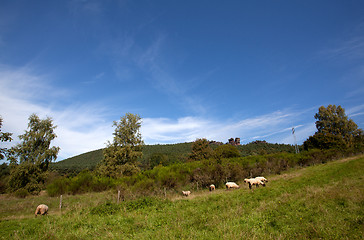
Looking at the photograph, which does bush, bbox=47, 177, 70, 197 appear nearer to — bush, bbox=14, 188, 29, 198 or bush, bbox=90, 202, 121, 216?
bush, bbox=14, 188, 29, 198

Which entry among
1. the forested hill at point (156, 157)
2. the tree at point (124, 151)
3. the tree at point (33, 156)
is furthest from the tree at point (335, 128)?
the tree at point (33, 156)

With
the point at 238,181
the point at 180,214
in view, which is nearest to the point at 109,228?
the point at 180,214

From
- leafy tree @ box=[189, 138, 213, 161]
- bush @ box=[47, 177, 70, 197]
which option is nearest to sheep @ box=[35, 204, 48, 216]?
bush @ box=[47, 177, 70, 197]

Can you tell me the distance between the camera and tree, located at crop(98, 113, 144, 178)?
31.9 m

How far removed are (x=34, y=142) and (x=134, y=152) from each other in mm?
19534

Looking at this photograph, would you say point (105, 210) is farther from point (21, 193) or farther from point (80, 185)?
point (21, 193)

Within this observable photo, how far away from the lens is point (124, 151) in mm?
32938

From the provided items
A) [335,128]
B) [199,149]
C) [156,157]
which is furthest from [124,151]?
[335,128]

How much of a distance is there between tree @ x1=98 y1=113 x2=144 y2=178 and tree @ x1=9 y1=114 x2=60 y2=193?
10860mm

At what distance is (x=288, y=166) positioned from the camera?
3522cm

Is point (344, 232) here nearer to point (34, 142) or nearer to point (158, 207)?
point (158, 207)

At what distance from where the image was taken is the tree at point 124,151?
31891 millimetres

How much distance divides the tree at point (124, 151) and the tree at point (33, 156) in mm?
10860

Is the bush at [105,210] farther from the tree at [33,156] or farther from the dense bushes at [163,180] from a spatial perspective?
the tree at [33,156]
